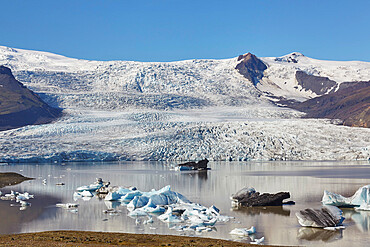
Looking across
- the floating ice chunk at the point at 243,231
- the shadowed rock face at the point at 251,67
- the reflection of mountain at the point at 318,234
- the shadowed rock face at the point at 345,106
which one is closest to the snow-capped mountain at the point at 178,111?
the shadowed rock face at the point at 251,67

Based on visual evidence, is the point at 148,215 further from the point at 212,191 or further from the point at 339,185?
the point at 339,185

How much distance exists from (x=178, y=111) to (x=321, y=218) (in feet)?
237

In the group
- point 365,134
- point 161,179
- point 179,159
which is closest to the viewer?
point 161,179

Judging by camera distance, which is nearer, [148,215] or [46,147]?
[148,215]

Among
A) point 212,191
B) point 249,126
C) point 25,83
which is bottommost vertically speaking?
point 212,191

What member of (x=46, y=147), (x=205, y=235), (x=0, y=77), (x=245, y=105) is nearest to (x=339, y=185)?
(x=205, y=235)

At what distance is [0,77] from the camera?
91688 millimetres

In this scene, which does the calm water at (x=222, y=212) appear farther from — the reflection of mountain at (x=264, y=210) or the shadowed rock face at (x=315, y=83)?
the shadowed rock face at (x=315, y=83)

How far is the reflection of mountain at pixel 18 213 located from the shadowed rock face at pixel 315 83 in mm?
106250

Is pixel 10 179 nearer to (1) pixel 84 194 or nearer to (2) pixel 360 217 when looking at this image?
(1) pixel 84 194

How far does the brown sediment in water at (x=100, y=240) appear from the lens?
11664 millimetres

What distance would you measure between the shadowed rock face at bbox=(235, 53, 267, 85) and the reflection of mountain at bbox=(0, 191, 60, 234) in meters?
102

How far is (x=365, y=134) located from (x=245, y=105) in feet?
143

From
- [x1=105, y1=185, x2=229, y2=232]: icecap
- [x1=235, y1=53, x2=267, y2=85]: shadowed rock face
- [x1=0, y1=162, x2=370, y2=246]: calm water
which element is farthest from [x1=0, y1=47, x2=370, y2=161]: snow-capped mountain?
[x1=105, y1=185, x2=229, y2=232]: icecap
